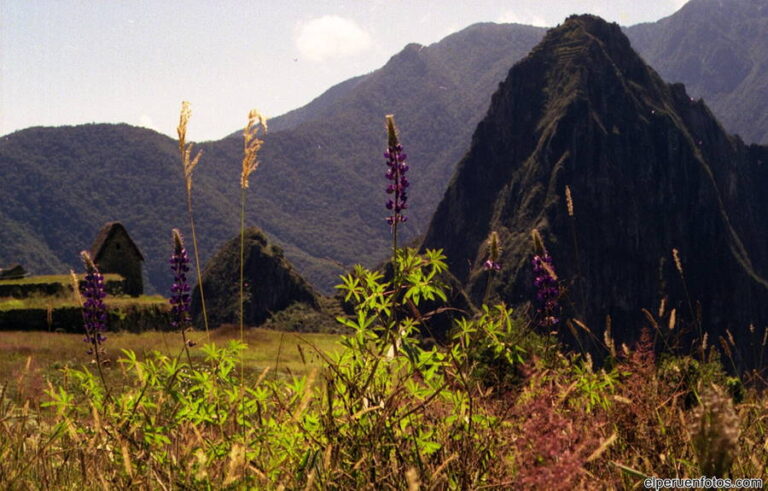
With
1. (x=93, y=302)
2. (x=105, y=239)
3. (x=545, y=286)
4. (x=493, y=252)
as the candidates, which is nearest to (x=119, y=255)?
(x=105, y=239)

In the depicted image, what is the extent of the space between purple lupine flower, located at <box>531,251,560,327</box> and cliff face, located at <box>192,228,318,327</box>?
92.2m

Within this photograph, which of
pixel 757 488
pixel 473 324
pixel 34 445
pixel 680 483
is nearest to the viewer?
pixel 680 483

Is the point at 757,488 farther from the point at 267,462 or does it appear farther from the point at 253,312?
the point at 253,312

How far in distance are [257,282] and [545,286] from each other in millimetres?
98149

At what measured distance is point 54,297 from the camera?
37.0 m

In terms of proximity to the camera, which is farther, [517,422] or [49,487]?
[517,422]

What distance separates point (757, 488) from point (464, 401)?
1284 mm

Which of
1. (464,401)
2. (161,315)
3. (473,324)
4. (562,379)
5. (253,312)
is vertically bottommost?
(253,312)

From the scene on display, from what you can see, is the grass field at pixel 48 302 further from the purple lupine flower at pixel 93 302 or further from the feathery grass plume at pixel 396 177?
the feathery grass plume at pixel 396 177

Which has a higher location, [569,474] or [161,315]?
[569,474]

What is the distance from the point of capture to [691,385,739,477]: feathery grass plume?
56.4 inches

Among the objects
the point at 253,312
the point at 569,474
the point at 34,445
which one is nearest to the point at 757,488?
the point at 569,474

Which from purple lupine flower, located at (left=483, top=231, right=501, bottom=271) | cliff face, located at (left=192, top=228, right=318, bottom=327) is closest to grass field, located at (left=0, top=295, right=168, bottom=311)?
purple lupine flower, located at (left=483, top=231, right=501, bottom=271)

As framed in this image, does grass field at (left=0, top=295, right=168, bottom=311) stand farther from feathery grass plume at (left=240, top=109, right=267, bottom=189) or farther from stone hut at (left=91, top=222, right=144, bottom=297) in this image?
feathery grass plume at (left=240, top=109, right=267, bottom=189)
